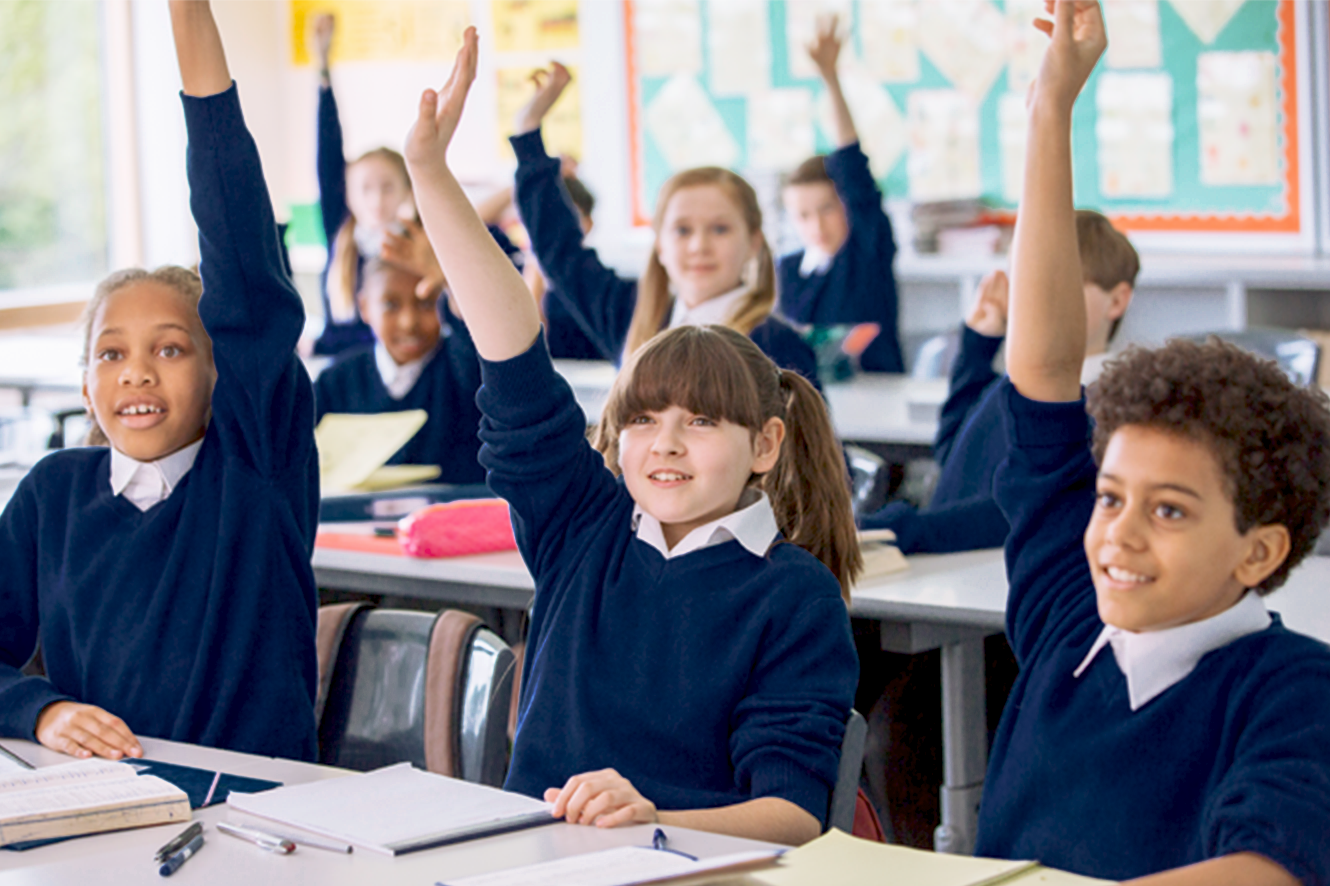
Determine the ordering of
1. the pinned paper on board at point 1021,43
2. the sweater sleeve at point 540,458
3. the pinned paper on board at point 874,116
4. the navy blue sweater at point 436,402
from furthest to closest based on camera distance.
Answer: the pinned paper on board at point 874,116 → the pinned paper on board at point 1021,43 → the navy blue sweater at point 436,402 → the sweater sleeve at point 540,458

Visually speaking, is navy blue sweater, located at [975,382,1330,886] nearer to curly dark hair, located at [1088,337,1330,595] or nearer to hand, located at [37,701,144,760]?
curly dark hair, located at [1088,337,1330,595]

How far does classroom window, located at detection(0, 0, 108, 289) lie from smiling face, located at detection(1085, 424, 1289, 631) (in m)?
6.00

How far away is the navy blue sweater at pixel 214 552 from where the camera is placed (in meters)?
1.69

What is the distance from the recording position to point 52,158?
6527 mm

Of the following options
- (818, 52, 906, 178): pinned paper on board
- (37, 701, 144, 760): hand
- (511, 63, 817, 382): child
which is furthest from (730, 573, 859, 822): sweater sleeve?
(818, 52, 906, 178): pinned paper on board

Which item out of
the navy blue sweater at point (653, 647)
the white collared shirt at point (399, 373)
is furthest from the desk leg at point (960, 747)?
the white collared shirt at point (399, 373)

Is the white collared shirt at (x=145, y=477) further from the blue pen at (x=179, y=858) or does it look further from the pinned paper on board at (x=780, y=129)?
the pinned paper on board at (x=780, y=129)

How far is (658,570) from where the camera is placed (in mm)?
1572

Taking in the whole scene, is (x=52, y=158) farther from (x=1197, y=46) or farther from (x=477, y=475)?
(x=1197, y=46)

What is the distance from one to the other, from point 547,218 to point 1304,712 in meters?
2.42

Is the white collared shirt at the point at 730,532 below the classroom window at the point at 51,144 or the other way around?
below

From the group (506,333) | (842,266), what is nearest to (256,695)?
(506,333)

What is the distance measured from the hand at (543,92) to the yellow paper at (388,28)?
3.59 meters

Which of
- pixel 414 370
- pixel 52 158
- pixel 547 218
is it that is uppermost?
pixel 52 158
